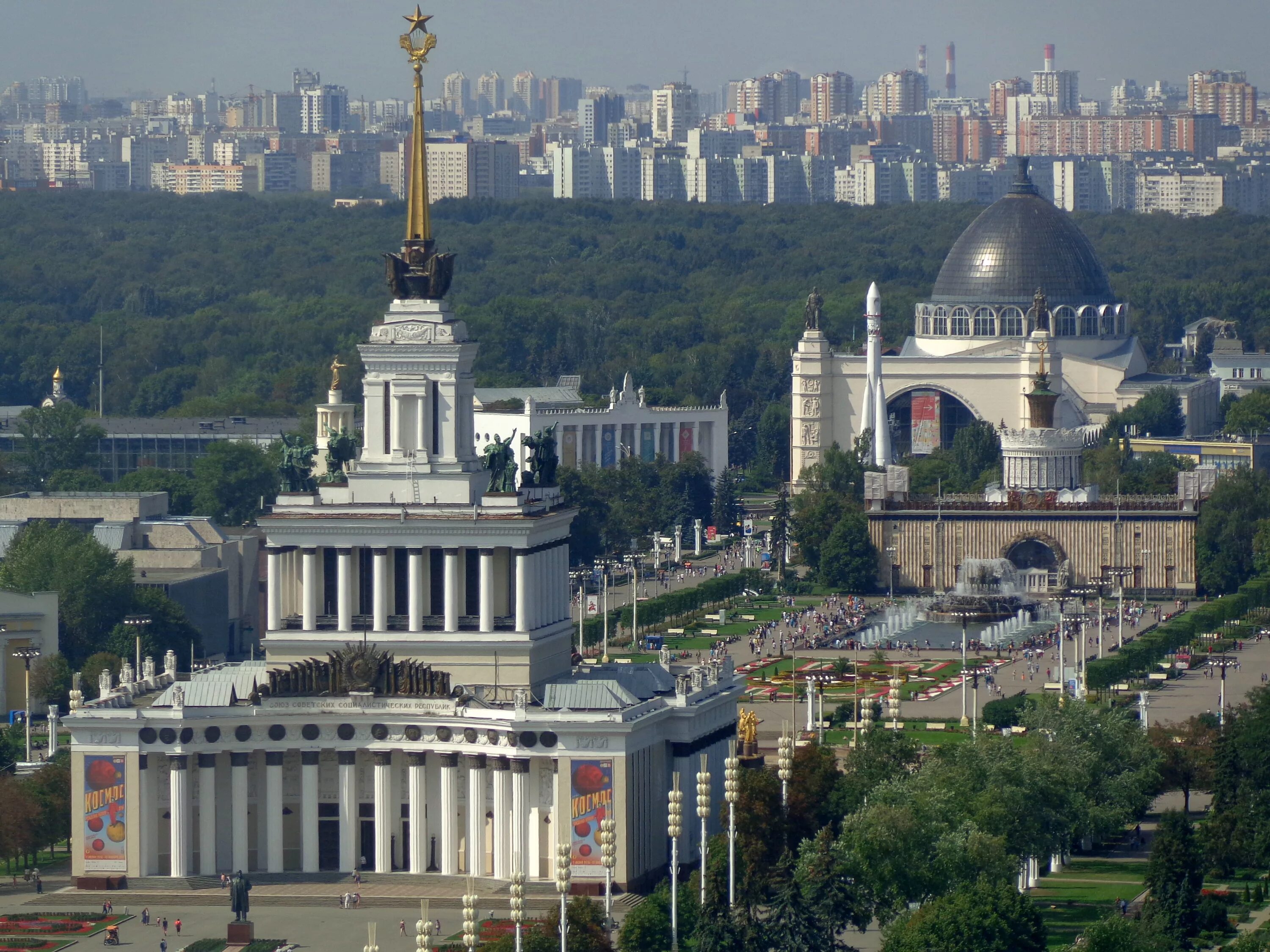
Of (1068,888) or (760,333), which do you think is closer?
(1068,888)

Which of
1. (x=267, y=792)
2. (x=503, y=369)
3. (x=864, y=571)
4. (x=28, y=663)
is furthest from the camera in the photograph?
(x=503, y=369)

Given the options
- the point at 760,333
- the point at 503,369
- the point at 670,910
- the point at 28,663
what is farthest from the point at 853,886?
the point at 760,333

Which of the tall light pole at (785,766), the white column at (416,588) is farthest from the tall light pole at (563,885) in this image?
the white column at (416,588)

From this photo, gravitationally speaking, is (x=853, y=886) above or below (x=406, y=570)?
below

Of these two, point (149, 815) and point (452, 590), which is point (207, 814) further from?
point (452, 590)

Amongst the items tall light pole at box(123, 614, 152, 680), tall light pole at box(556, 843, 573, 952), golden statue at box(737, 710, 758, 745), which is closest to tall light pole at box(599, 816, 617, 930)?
tall light pole at box(556, 843, 573, 952)

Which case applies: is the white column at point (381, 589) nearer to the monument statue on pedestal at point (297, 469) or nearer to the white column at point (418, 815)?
the monument statue on pedestal at point (297, 469)

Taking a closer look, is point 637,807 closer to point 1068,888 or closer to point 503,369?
point 1068,888
